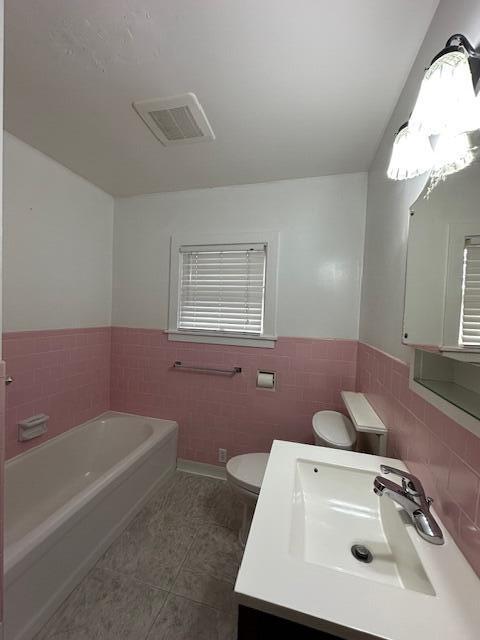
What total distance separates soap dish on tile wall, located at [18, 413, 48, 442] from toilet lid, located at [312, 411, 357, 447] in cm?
185

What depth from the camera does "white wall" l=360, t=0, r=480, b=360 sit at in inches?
30.5

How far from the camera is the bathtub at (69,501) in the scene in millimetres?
1049

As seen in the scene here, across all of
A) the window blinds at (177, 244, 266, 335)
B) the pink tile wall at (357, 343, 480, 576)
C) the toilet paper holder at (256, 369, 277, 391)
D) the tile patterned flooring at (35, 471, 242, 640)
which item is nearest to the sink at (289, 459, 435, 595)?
the pink tile wall at (357, 343, 480, 576)

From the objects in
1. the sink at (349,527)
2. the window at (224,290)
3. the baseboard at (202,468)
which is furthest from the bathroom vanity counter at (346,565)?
the baseboard at (202,468)

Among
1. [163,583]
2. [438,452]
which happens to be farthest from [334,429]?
[163,583]

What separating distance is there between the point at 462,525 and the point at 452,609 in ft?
0.64

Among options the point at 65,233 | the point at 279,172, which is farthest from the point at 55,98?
the point at 279,172

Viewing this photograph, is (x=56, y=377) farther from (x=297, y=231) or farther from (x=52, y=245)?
(x=297, y=231)

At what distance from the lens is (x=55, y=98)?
1.25 metres

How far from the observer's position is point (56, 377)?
187 centimetres

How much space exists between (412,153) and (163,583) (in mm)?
2222

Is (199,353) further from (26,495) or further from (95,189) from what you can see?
(95,189)

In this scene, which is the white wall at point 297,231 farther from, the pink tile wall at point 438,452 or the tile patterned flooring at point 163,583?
the tile patterned flooring at point 163,583

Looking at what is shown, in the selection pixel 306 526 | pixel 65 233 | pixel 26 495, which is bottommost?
pixel 26 495
